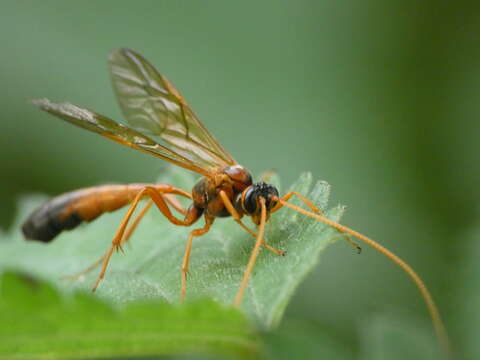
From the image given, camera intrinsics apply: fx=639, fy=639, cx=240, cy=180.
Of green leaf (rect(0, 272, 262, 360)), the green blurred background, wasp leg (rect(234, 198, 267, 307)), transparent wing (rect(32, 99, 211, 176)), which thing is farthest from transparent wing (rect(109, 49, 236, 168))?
the green blurred background

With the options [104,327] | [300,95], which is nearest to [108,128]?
[104,327]

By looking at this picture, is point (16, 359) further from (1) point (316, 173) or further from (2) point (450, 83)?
(2) point (450, 83)

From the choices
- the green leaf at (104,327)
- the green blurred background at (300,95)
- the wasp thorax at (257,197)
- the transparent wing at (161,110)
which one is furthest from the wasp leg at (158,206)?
the green blurred background at (300,95)

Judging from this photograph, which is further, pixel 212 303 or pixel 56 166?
pixel 56 166

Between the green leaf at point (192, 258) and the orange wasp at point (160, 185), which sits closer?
the green leaf at point (192, 258)

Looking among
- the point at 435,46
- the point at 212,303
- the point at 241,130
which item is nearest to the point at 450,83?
the point at 435,46

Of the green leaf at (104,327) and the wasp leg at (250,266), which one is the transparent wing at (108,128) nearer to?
the wasp leg at (250,266)
